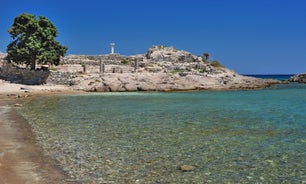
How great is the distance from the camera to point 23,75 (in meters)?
46.1

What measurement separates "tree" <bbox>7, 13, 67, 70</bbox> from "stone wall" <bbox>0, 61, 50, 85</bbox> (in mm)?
1097

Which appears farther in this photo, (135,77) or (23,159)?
(135,77)

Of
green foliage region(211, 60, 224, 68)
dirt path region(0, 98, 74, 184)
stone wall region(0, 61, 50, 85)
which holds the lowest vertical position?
dirt path region(0, 98, 74, 184)

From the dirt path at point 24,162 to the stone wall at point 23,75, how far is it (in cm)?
3322

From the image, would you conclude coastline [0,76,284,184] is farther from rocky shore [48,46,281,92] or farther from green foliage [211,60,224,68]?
green foliage [211,60,224,68]

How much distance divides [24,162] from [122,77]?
3988 cm

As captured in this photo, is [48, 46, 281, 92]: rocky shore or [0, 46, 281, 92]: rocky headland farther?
→ [48, 46, 281, 92]: rocky shore

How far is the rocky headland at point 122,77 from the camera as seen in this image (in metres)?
46.5

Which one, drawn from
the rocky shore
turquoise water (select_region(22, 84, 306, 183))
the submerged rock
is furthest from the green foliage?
the submerged rock

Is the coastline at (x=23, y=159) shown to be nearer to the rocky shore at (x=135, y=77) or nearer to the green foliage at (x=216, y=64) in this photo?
the rocky shore at (x=135, y=77)

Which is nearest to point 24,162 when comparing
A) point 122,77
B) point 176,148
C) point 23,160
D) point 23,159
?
point 23,160

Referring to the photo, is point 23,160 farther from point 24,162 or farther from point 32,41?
point 32,41

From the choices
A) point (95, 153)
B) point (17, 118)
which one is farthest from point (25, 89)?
point (95, 153)

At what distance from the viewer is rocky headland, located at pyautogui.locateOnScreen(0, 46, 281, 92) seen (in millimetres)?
46500
